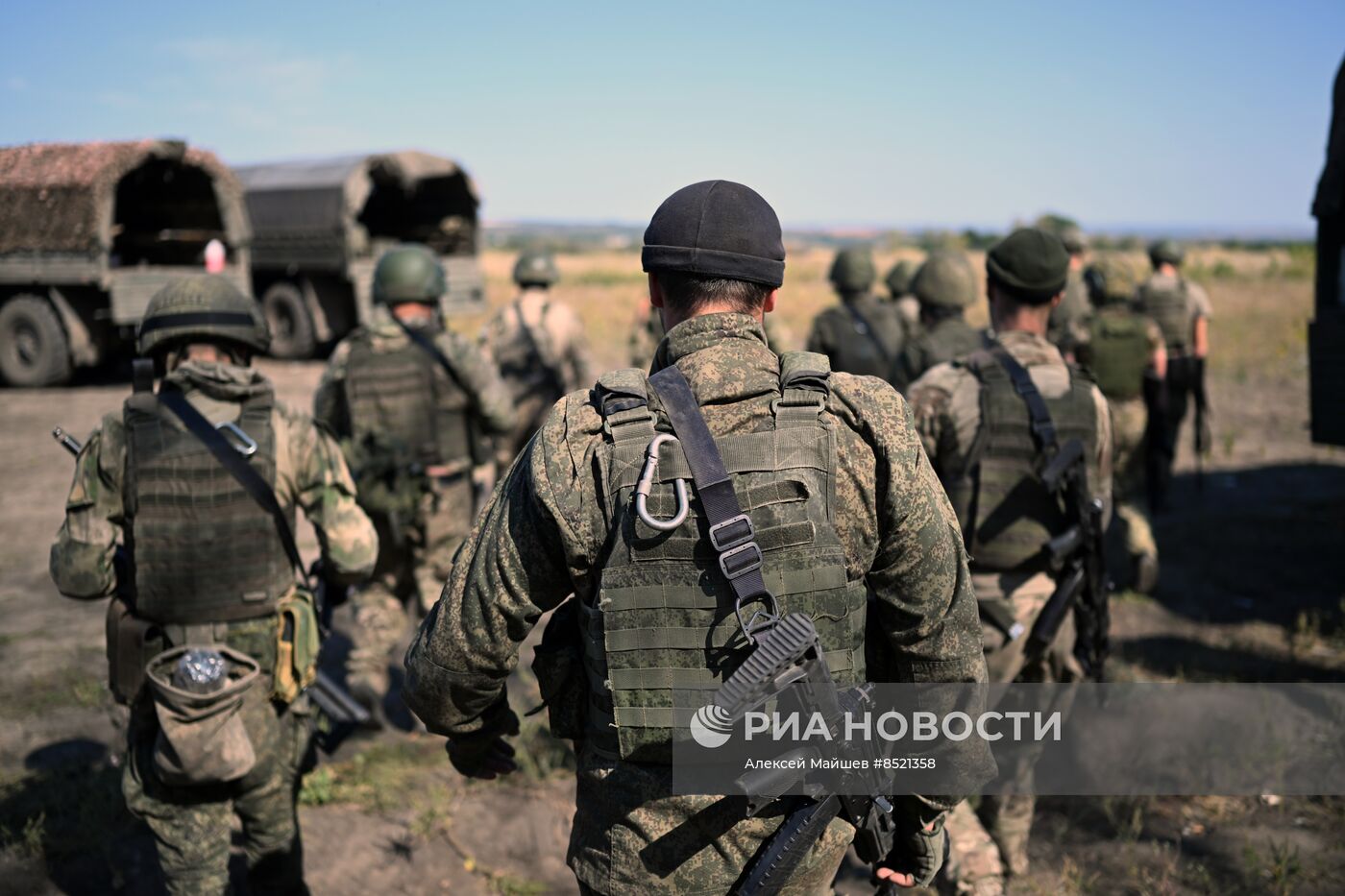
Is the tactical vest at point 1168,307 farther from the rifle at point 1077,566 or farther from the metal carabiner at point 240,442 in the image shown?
the metal carabiner at point 240,442

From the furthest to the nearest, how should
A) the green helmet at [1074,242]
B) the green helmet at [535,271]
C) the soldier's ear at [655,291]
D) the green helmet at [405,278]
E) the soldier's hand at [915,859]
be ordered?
the green helmet at [1074,242], the green helmet at [535,271], the green helmet at [405,278], the soldier's hand at [915,859], the soldier's ear at [655,291]

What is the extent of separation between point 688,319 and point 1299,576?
622 centimetres

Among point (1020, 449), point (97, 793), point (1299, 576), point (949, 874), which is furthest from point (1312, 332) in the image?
point (97, 793)

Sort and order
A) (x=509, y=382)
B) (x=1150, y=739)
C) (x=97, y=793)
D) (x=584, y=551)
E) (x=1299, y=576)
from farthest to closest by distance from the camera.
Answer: (x=509, y=382) < (x=1299, y=576) < (x=1150, y=739) < (x=97, y=793) < (x=584, y=551)

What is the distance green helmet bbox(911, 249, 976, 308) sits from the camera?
5.47 metres

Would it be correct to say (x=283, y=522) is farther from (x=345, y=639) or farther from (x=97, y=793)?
(x=345, y=639)

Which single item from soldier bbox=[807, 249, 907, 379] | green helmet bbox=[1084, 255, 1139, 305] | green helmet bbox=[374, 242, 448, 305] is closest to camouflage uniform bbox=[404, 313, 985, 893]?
green helmet bbox=[374, 242, 448, 305]

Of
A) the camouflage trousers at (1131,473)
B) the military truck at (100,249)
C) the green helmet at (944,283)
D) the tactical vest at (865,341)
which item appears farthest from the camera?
the military truck at (100,249)

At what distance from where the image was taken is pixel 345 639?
19.0 ft

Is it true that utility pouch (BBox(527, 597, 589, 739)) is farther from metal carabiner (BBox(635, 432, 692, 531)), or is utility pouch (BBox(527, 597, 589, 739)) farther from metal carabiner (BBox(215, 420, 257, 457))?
metal carabiner (BBox(215, 420, 257, 457))

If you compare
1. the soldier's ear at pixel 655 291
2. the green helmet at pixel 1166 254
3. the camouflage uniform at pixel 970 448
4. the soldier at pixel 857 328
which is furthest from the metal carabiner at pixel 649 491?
the green helmet at pixel 1166 254

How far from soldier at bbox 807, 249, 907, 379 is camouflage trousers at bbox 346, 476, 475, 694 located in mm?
2938

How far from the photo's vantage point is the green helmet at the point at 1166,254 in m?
8.32

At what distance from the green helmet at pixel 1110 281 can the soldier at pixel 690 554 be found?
5773 mm
